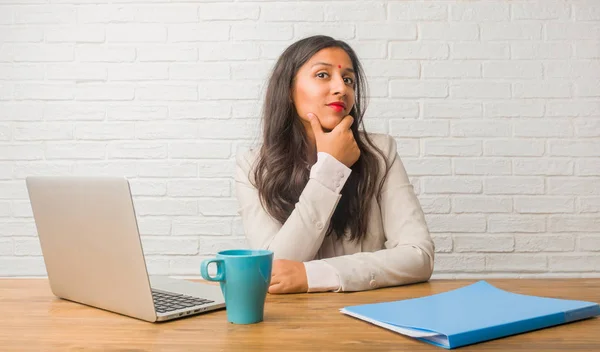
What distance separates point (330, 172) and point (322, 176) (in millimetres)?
28

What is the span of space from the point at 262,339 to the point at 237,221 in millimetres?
1584

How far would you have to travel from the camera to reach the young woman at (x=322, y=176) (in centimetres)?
153

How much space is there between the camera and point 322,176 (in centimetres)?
156

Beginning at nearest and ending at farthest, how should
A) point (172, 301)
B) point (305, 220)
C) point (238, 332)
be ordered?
point (238, 332), point (172, 301), point (305, 220)

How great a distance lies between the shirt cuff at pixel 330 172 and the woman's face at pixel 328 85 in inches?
7.5

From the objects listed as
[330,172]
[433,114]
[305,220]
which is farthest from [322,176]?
[433,114]

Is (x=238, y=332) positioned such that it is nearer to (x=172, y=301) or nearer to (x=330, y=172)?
(x=172, y=301)

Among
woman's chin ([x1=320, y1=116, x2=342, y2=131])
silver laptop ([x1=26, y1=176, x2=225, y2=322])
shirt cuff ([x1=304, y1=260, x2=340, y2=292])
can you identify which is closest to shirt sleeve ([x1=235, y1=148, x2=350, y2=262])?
woman's chin ([x1=320, y1=116, x2=342, y2=131])

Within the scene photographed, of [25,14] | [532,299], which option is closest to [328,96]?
[532,299]

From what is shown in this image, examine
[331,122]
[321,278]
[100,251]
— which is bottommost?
[321,278]

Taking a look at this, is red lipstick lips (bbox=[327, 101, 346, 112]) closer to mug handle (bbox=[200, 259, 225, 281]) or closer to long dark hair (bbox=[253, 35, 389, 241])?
long dark hair (bbox=[253, 35, 389, 241])

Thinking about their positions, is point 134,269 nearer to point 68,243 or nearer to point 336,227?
point 68,243

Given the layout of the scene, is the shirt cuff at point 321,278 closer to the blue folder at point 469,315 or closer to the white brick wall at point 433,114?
the blue folder at point 469,315

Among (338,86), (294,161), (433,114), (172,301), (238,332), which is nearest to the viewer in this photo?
(238,332)
